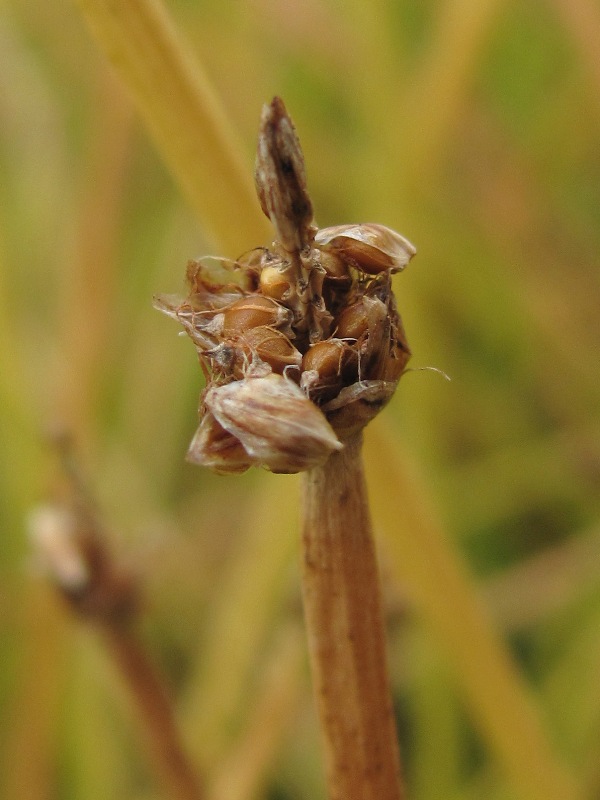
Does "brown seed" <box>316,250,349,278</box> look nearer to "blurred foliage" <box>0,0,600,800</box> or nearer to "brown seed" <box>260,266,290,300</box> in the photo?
"brown seed" <box>260,266,290,300</box>

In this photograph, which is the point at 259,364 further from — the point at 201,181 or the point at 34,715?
the point at 34,715

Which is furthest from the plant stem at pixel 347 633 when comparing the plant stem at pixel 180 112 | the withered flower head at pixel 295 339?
the plant stem at pixel 180 112

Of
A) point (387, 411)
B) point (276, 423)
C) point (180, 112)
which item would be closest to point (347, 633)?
point (276, 423)

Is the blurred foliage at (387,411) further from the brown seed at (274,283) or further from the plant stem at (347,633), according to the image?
the brown seed at (274,283)

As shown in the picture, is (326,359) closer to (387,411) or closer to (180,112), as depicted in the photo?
(180,112)

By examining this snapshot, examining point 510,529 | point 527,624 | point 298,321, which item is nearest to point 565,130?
point 510,529
